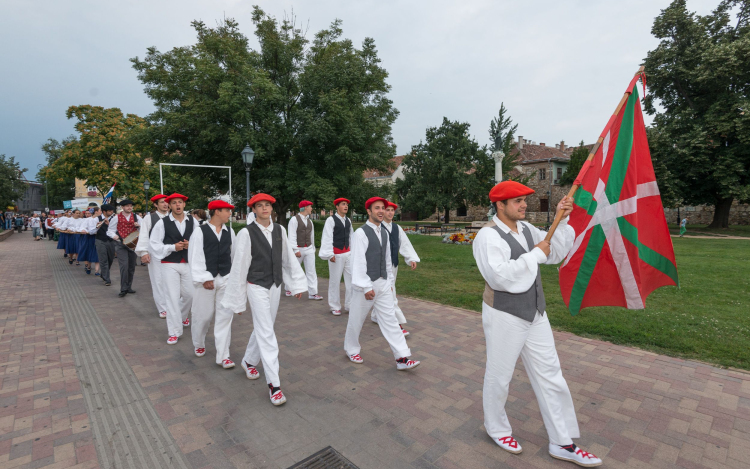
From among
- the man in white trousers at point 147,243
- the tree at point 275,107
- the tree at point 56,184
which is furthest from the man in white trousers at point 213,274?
the tree at point 56,184

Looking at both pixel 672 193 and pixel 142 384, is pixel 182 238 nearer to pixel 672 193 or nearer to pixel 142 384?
pixel 142 384

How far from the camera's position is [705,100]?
2609cm

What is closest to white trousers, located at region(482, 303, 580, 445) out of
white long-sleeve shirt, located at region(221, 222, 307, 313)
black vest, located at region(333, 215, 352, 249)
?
white long-sleeve shirt, located at region(221, 222, 307, 313)

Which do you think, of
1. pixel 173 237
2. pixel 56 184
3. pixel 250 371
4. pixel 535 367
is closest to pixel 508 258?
pixel 535 367

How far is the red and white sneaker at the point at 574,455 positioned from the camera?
105 inches

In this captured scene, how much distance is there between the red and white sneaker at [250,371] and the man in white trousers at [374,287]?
1.05 meters

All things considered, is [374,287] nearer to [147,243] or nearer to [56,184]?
[147,243]

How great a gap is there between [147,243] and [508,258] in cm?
555

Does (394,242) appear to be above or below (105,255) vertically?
above

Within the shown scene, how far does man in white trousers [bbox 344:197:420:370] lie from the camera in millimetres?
4289

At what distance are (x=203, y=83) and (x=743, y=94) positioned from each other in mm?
32372

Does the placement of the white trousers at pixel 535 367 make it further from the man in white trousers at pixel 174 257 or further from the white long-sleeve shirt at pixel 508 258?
the man in white trousers at pixel 174 257

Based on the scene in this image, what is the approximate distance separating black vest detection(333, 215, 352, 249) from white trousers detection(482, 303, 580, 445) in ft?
14.5

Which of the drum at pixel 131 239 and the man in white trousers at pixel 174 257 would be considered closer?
the man in white trousers at pixel 174 257
